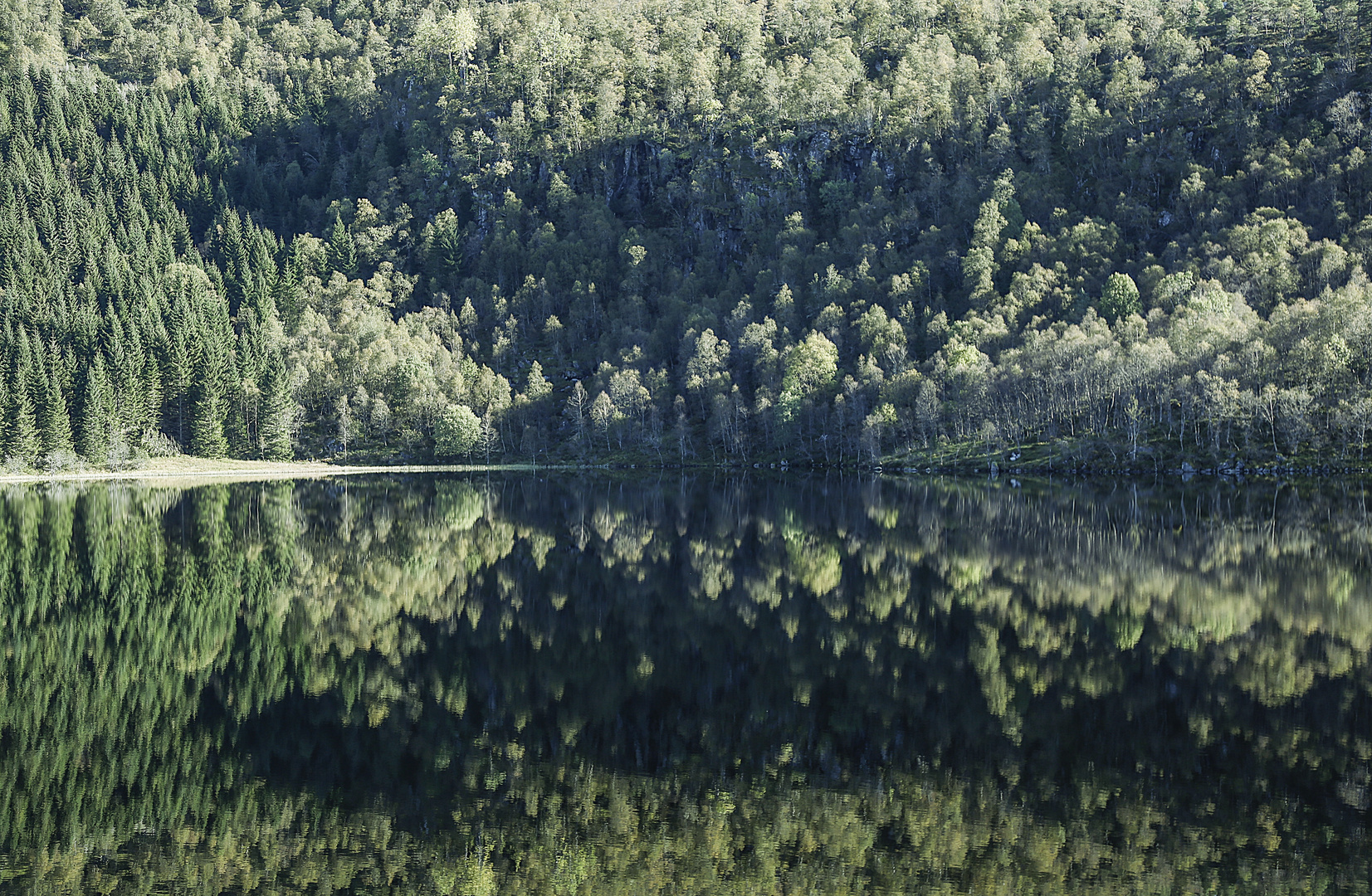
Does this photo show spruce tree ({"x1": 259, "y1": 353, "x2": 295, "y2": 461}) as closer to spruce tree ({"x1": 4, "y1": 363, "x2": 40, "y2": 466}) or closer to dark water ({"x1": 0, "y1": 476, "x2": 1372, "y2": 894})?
spruce tree ({"x1": 4, "y1": 363, "x2": 40, "y2": 466})

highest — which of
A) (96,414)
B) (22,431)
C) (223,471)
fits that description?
(96,414)

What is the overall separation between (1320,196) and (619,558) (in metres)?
166

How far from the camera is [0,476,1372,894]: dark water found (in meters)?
17.0

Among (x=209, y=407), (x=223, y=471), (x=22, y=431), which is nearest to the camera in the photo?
(x=22, y=431)

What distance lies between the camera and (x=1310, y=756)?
2028 centimetres

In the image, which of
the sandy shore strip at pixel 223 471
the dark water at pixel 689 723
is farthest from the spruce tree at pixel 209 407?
the dark water at pixel 689 723

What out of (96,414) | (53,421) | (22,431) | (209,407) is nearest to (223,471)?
(209,407)

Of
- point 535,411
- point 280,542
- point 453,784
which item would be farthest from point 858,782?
point 535,411

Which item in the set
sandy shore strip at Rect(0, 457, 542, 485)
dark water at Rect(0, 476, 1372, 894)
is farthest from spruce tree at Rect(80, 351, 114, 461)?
dark water at Rect(0, 476, 1372, 894)

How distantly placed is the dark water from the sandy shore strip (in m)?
94.9

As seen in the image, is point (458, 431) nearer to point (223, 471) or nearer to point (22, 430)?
point (223, 471)

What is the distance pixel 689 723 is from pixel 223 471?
142 m

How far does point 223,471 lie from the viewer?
484 ft

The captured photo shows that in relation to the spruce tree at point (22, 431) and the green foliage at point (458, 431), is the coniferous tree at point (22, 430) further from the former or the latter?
the green foliage at point (458, 431)
